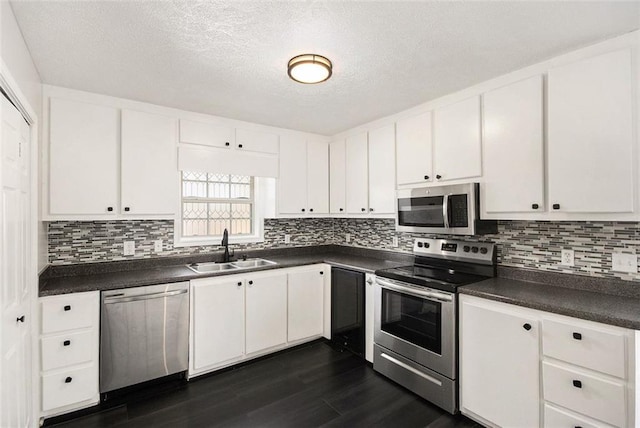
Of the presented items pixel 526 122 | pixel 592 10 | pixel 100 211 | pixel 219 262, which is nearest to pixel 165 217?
pixel 100 211

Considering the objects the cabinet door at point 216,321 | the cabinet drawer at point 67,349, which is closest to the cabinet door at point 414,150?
the cabinet door at point 216,321

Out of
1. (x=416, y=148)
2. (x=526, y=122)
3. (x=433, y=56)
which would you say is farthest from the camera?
(x=416, y=148)

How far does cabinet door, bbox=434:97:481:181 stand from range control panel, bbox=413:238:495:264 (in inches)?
23.6

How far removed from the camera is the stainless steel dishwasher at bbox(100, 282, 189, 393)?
2.30m

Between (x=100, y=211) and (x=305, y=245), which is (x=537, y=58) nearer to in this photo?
(x=305, y=245)

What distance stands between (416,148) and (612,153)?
135cm

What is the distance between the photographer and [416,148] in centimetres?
284

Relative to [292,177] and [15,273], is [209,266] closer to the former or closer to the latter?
[292,177]

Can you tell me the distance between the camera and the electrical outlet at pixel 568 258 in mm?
2148

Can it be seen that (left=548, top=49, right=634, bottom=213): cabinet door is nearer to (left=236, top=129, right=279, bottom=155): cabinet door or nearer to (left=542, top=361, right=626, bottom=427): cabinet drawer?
(left=542, top=361, right=626, bottom=427): cabinet drawer

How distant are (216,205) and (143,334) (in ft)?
4.93

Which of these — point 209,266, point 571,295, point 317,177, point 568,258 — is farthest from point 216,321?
point 568,258

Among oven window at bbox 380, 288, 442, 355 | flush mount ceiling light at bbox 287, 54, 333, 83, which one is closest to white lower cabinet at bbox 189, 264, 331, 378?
oven window at bbox 380, 288, 442, 355

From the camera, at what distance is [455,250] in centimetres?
273
